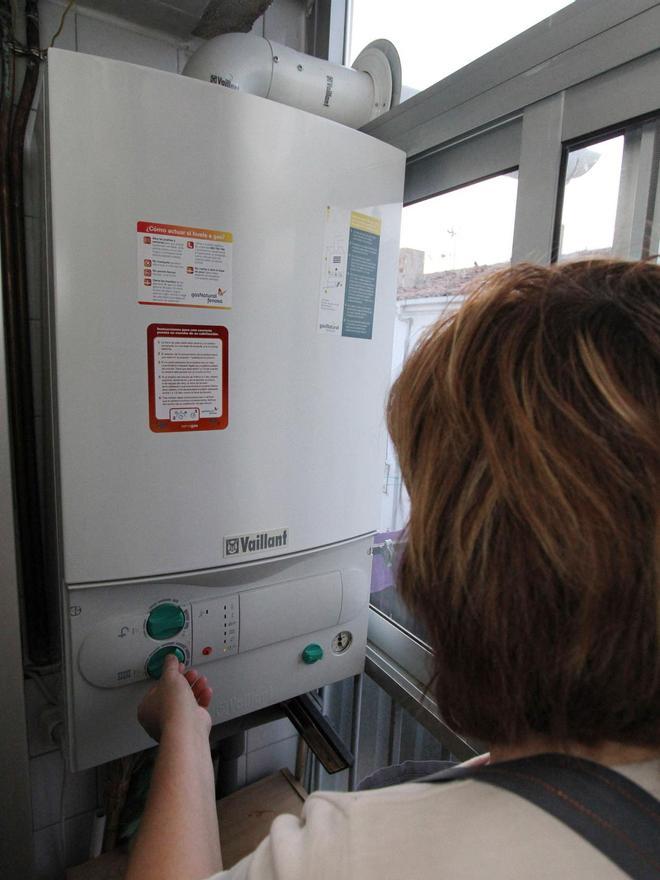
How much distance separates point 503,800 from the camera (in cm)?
36

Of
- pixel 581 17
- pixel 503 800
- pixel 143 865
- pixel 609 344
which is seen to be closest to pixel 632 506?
pixel 609 344

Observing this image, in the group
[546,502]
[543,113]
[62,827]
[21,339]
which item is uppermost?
[543,113]

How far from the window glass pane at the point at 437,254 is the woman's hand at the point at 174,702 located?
0.40m

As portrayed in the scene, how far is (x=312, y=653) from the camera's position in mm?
1095

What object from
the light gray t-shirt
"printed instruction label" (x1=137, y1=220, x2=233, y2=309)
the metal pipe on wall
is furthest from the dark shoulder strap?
the metal pipe on wall

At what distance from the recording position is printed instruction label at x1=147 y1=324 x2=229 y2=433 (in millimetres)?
803

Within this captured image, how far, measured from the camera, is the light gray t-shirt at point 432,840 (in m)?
0.33

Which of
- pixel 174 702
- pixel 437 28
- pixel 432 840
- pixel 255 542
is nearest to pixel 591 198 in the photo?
pixel 437 28

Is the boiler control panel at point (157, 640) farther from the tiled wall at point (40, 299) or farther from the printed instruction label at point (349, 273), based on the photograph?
the printed instruction label at point (349, 273)

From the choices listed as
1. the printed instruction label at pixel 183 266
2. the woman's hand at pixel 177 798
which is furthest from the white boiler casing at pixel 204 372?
the woman's hand at pixel 177 798

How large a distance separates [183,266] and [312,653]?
787 mm

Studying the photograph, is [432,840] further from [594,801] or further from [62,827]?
[62,827]

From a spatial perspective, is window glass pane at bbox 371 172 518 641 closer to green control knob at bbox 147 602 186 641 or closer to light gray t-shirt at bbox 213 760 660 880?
green control knob at bbox 147 602 186 641

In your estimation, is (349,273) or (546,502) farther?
(349,273)
